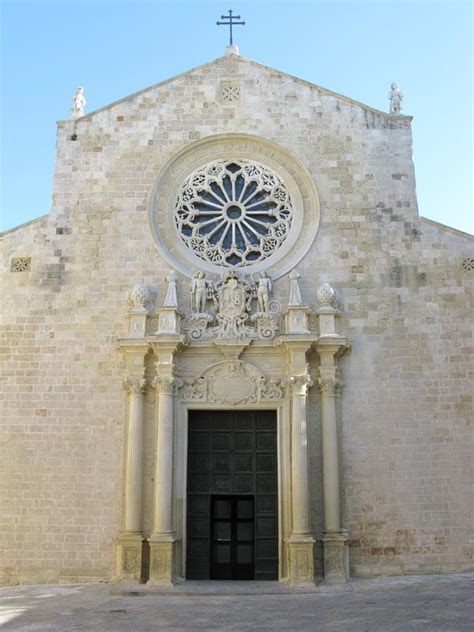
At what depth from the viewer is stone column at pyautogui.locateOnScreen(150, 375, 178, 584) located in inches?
425

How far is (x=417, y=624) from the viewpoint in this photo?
24.6ft

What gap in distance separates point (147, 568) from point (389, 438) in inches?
179

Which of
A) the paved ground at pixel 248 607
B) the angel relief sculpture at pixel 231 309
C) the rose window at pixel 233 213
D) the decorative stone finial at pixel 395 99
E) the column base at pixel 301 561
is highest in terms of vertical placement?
the decorative stone finial at pixel 395 99

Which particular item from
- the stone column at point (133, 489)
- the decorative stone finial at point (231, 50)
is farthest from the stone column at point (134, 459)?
the decorative stone finial at point (231, 50)

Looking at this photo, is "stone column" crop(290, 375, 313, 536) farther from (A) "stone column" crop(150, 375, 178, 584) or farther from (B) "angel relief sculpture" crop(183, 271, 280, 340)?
(A) "stone column" crop(150, 375, 178, 584)

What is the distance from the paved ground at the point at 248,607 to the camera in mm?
7676

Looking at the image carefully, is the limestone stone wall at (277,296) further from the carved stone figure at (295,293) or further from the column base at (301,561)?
the column base at (301,561)

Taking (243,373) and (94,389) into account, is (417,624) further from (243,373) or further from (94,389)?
(94,389)

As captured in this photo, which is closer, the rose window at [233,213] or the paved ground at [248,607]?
the paved ground at [248,607]

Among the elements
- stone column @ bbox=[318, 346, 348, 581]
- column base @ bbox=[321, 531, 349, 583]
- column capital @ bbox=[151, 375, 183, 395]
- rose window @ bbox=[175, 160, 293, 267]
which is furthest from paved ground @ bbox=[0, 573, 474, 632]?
rose window @ bbox=[175, 160, 293, 267]

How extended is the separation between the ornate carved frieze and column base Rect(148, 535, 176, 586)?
2.38m

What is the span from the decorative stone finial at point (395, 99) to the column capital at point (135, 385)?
7.24m

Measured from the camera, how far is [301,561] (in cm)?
1071

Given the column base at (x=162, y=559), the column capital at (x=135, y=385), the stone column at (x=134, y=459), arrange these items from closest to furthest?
the column base at (x=162, y=559), the stone column at (x=134, y=459), the column capital at (x=135, y=385)
